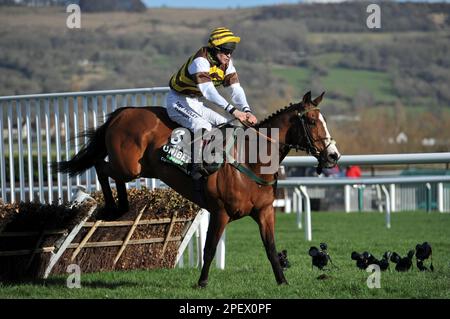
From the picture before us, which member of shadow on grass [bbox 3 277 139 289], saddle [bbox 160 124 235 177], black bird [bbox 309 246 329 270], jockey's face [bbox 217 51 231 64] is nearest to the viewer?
saddle [bbox 160 124 235 177]

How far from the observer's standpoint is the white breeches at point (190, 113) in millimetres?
7953

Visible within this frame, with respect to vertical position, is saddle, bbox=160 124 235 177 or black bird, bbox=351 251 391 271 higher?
saddle, bbox=160 124 235 177

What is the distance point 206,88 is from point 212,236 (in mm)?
1194

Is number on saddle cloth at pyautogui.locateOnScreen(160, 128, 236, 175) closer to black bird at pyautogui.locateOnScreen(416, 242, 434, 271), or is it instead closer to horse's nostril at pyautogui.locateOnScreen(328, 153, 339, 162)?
horse's nostril at pyautogui.locateOnScreen(328, 153, 339, 162)

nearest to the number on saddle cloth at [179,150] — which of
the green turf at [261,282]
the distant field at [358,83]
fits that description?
the green turf at [261,282]

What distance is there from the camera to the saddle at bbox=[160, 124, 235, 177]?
7.71 meters

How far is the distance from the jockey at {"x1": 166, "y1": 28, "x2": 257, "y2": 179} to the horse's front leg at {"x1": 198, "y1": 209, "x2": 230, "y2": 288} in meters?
0.37

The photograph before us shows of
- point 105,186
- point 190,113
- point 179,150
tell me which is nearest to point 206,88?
point 190,113

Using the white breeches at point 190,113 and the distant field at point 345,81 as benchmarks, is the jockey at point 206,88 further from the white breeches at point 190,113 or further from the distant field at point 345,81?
the distant field at point 345,81

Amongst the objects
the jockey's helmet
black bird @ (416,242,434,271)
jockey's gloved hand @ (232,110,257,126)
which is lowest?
black bird @ (416,242,434,271)

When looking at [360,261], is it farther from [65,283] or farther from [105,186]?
[65,283]

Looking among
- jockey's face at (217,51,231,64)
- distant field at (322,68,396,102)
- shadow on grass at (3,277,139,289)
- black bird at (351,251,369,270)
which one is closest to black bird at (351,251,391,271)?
black bird at (351,251,369,270)

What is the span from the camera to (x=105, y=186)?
8.45 meters
